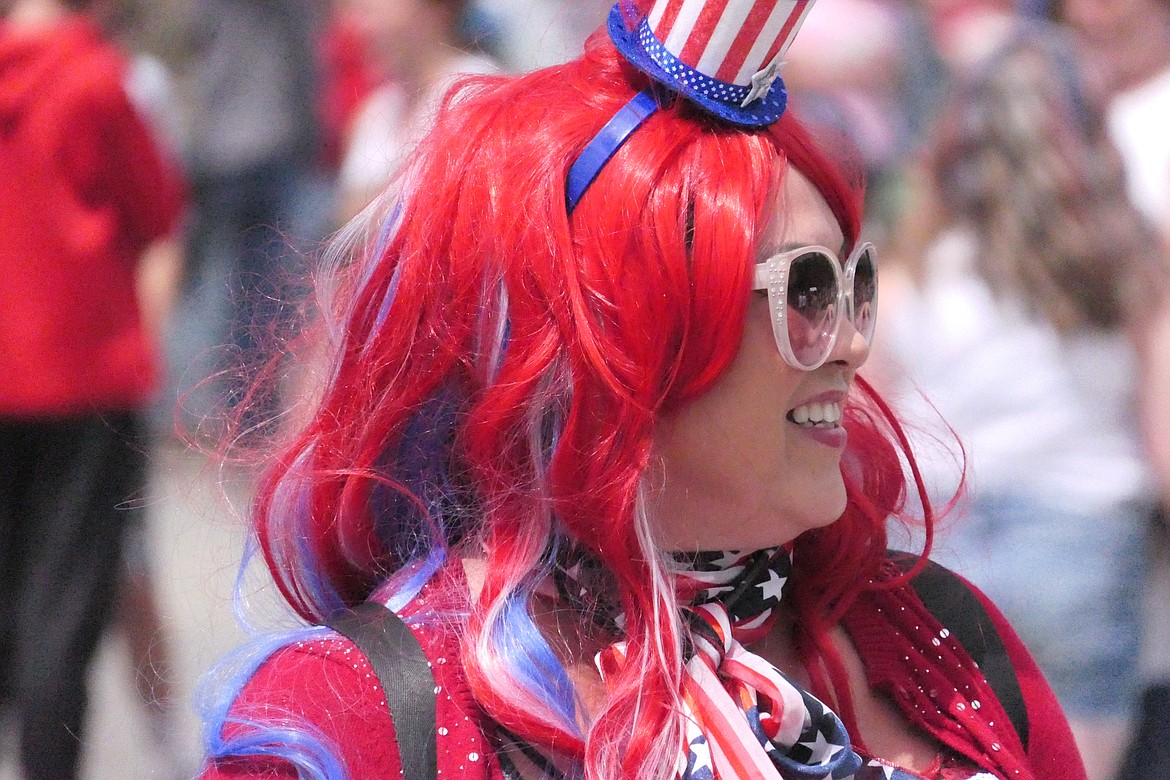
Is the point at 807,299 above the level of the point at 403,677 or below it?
above

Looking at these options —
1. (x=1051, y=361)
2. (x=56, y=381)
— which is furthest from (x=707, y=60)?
(x=56, y=381)

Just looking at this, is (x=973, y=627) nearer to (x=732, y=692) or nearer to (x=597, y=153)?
(x=732, y=692)

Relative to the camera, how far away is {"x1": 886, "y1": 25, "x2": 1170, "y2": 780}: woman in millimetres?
2658

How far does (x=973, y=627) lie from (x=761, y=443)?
0.45 m

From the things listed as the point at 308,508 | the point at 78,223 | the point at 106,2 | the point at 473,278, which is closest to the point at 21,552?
the point at 78,223

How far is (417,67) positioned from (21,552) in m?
1.70

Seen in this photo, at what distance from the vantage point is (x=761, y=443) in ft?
4.80

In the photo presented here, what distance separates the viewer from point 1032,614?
2633 mm

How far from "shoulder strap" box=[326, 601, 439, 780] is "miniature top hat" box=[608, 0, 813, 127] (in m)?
0.62

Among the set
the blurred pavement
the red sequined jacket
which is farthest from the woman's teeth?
the blurred pavement

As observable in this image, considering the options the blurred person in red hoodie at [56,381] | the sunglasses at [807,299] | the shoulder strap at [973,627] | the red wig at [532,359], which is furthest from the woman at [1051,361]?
the blurred person in red hoodie at [56,381]

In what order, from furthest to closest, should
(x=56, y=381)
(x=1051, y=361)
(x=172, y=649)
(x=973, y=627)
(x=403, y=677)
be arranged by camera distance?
(x=172, y=649) → (x=56, y=381) → (x=1051, y=361) → (x=973, y=627) → (x=403, y=677)

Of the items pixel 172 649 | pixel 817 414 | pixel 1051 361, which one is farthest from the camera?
pixel 172 649

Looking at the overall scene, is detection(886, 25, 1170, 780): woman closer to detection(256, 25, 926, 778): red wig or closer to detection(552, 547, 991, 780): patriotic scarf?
detection(552, 547, 991, 780): patriotic scarf
